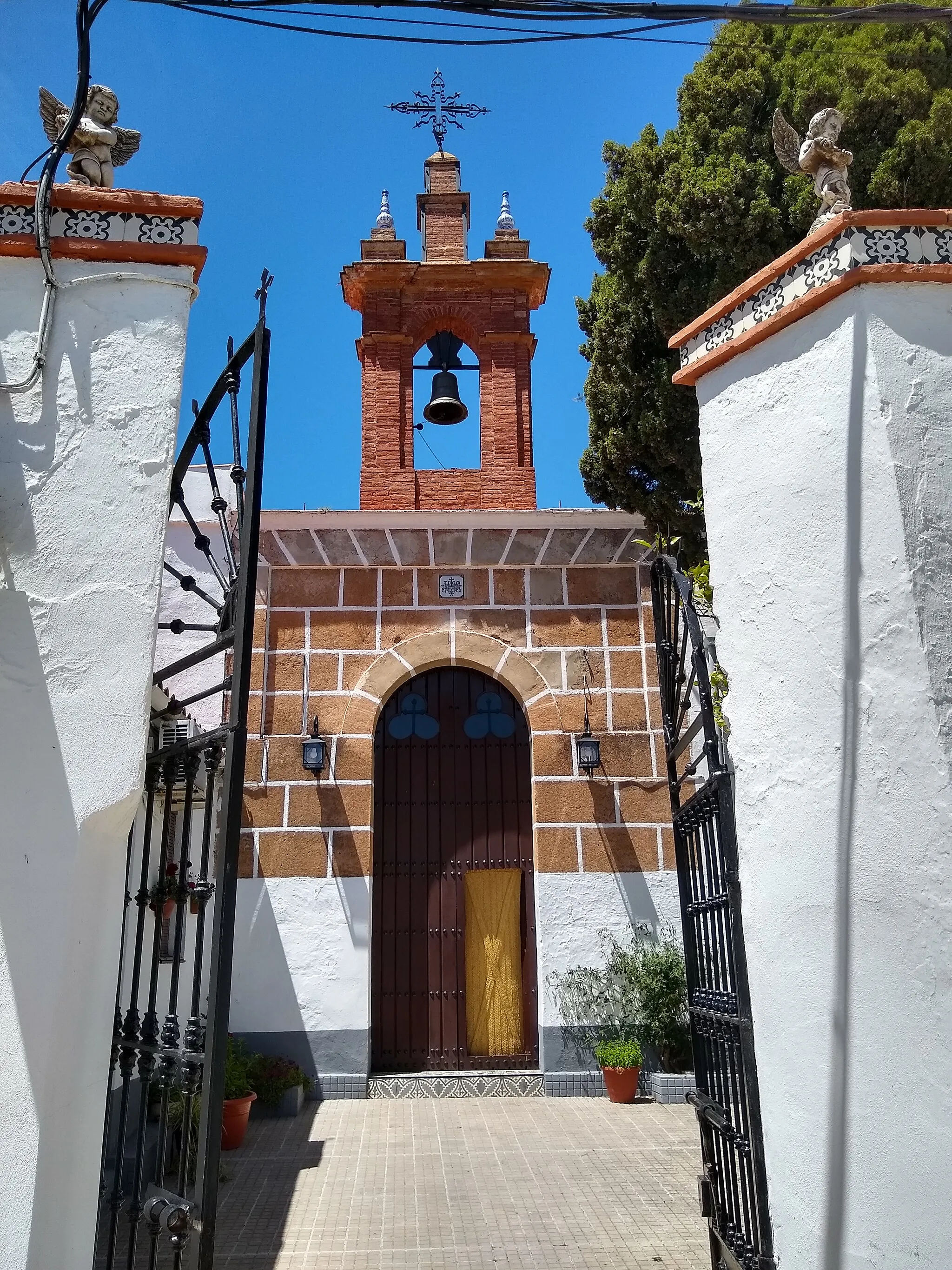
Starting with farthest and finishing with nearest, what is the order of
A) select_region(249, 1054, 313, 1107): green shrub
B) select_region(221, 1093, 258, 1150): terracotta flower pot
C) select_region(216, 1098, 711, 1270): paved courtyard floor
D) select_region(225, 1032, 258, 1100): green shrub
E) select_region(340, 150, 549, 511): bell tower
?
select_region(340, 150, 549, 511): bell tower < select_region(249, 1054, 313, 1107): green shrub < select_region(225, 1032, 258, 1100): green shrub < select_region(221, 1093, 258, 1150): terracotta flower pot < select_region(216, 1098, 711, 1270): paved courtyard floor

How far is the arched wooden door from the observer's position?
8.88 metres

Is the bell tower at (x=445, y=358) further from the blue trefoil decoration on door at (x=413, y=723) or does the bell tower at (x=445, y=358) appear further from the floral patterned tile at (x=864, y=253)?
the floral patterned tile at (x=864, y=253)

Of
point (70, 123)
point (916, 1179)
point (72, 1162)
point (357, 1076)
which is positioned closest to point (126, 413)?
point (70, 123)

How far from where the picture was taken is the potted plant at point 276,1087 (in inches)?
312

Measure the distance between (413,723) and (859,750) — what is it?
680cm

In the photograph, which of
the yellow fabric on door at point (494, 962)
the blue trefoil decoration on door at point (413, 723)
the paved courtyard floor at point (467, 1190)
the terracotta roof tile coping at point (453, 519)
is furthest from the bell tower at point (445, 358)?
the paved courtyard floor at point (467, 1190)

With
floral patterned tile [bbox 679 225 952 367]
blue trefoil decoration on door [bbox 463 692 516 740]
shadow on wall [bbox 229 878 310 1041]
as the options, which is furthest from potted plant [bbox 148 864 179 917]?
blue trefoil decoration on door [bbox 463 692 516 740]

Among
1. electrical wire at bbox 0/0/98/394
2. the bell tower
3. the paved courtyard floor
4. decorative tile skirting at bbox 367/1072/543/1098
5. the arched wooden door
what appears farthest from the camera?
the bell tower

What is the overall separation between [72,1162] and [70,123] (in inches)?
123

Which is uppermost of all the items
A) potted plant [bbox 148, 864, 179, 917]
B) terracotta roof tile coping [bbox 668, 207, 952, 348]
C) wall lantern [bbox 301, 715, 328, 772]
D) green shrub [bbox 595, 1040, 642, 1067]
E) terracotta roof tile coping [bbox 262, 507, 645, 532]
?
terracotta roof tile coping [bbox 262, 507, 645, 532]

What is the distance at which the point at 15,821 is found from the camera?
2781 millimetres

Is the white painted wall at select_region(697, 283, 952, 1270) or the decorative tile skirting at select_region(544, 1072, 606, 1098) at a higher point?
the white painted wall at select_region(697, 283, 952, 1270)

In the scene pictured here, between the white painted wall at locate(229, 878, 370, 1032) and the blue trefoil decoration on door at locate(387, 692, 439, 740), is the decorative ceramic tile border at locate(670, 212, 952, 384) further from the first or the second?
the white painted wall at locate(229, 878, 370, 1032)

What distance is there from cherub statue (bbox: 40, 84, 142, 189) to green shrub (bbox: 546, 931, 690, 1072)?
714 cm
